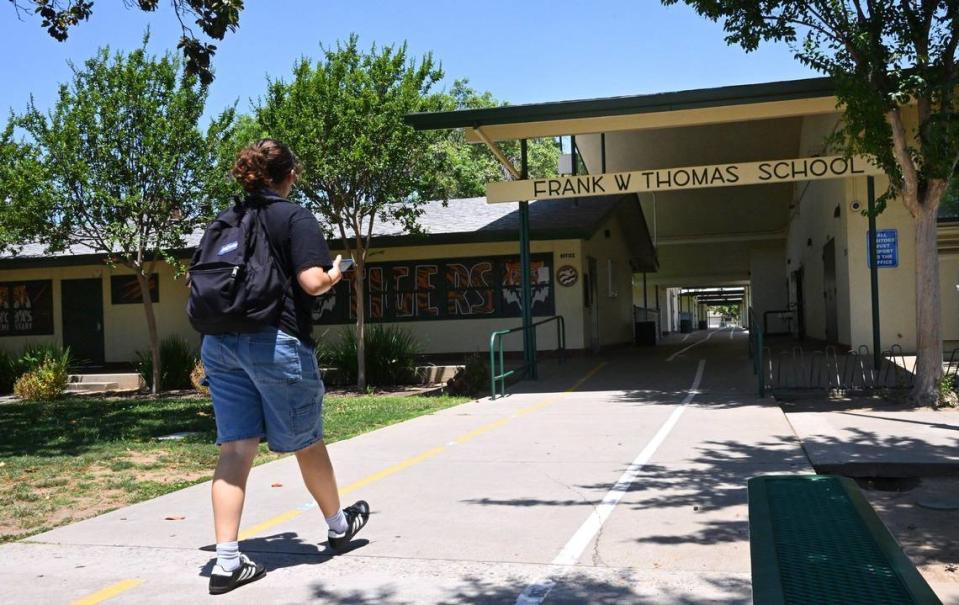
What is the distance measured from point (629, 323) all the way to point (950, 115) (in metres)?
19.2

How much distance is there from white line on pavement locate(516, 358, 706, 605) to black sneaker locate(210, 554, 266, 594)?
1.25 metres

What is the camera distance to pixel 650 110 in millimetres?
13289

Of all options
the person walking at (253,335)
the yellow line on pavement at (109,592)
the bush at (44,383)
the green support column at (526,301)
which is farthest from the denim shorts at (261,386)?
the bush at (44,383)

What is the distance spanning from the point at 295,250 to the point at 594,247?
18332mm

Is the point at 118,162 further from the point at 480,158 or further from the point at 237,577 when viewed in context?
the point at 480,158

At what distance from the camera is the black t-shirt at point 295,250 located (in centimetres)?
388

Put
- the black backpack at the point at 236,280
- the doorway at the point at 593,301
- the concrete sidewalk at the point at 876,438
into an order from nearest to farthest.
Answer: the black backpack at the point at 236,280 < the concrete sidewalk at the point at 876,438 < the doorway at the point at 593,301

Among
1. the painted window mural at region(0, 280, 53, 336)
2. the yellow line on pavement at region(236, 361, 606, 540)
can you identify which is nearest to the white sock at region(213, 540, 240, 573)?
Result: the yellow line on pavement at region(236, 361, 606, 540)

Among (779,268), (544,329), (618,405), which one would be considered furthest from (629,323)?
(618,405)

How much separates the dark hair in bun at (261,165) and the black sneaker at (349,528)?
176cm

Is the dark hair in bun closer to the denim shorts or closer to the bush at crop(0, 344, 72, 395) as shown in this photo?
the denim shorts

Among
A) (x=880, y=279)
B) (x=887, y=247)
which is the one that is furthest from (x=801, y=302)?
(x=887, y=247)

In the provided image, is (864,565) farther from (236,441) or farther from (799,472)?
(799,472)

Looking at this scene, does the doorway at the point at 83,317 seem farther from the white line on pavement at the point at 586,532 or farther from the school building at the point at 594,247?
the white line on pavement at the point at 586,532
